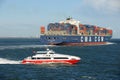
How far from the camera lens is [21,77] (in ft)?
233

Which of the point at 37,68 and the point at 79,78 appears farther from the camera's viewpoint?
the point at 37,68

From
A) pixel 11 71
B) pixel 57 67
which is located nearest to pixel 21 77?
pixel 11 71

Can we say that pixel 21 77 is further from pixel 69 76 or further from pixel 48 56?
pixel 48 56

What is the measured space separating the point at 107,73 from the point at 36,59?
22614mm

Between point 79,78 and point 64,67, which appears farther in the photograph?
point 64,67

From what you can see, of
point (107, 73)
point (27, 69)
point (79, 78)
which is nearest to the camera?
point (79, 78)

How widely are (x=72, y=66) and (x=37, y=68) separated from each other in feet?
35.8

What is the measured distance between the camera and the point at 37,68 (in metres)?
83.9

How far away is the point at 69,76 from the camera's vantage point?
72.4 metres

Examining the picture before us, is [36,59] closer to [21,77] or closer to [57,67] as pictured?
[57,67]

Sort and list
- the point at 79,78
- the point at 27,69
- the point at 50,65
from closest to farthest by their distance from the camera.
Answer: the point at 79,78 < the point at 27,69 < the point at 50,65

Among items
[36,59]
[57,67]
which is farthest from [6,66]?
[57,67]

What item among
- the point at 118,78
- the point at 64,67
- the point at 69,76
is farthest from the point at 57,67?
the point at 118,78

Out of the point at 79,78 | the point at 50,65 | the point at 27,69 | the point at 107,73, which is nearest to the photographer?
the point at 79,78
